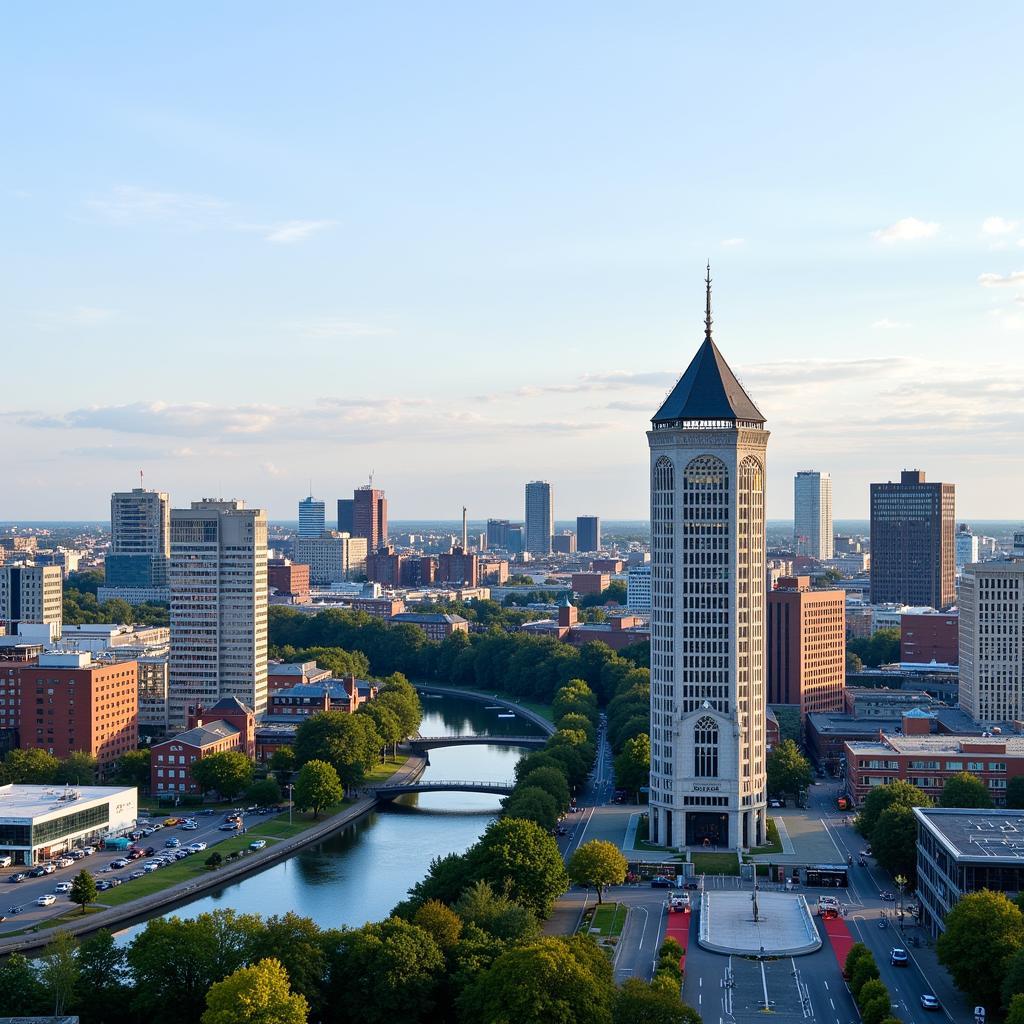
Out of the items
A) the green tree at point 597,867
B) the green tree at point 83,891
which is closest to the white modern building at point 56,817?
the green tree at point 83,891

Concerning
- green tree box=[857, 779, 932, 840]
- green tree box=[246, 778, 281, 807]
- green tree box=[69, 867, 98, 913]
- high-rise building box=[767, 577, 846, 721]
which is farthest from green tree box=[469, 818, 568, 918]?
high-rise building box=[767, 577, 846, 721]

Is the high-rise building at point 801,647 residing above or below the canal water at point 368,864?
above

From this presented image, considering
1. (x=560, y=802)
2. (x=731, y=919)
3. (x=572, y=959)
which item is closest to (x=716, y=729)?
(x=560, y=802)

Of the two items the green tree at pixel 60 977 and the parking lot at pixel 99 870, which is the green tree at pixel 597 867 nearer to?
the parking lot at pixel 99 870

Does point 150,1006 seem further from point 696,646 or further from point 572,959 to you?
point 696,646

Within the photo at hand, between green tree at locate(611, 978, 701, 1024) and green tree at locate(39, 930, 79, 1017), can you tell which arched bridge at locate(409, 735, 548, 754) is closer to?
Result: green tree at locate(39, 930, 79, 1017)

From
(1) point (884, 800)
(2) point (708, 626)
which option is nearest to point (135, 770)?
(2) point (708, 626)
